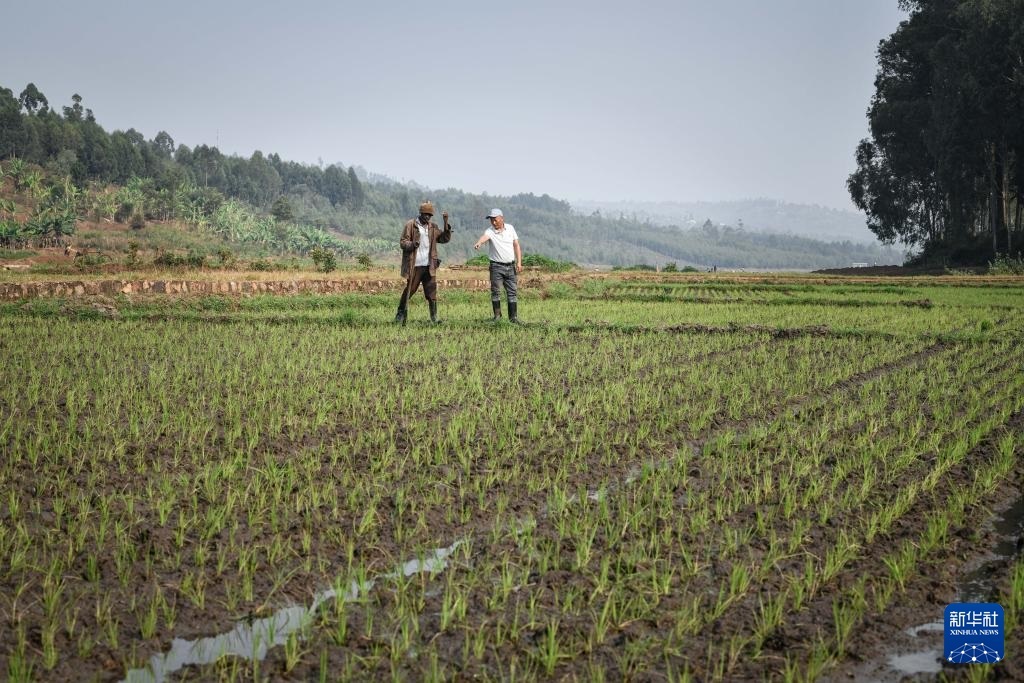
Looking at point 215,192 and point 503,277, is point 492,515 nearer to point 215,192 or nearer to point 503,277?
point 503,277

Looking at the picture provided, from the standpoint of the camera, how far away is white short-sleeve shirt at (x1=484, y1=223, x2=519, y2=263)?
1118 centimetres

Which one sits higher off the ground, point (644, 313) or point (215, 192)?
point (215, 192)

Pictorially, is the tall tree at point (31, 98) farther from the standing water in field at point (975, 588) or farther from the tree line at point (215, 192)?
the standing water in field at point (975, 588)

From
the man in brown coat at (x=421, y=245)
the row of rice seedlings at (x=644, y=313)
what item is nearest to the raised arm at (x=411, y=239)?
the man in brown coat at (x=421, y=245)

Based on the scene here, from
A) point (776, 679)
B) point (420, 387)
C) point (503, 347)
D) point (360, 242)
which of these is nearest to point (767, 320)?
point (503, 347)

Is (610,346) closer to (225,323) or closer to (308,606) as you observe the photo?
(225,323)

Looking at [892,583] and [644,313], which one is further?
[644,313]

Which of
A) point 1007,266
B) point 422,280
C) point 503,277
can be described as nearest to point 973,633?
point 503,277

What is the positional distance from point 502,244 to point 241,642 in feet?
28.7

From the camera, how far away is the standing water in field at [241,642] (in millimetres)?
2576

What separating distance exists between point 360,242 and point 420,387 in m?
89.3

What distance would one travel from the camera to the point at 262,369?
7.90m

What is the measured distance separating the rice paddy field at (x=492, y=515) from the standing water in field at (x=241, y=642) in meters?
0.01

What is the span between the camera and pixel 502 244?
11.2m
